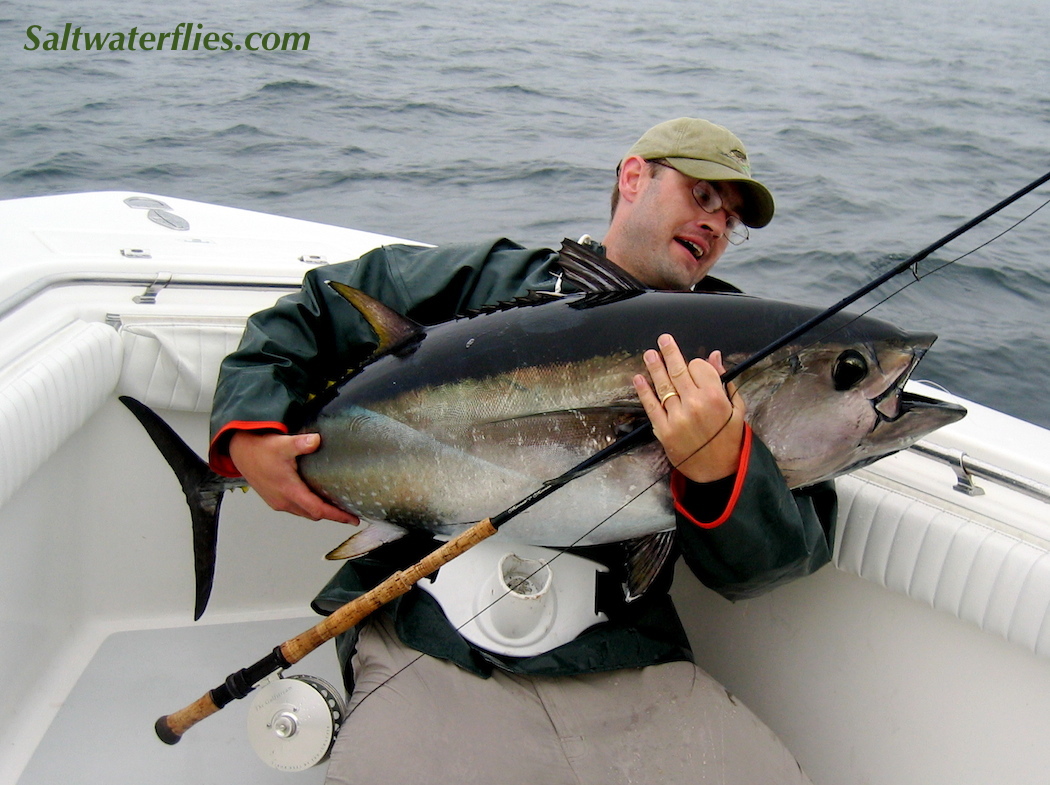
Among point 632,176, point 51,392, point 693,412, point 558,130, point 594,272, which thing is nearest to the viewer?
point 693,412

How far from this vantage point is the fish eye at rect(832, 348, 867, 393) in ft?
5.50

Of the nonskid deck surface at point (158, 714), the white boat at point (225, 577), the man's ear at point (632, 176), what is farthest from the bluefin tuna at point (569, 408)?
the nonskid deck surface at point (158, 714)

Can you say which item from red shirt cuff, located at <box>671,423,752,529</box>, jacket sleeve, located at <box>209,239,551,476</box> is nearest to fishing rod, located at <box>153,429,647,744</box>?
red shirt cuff, located at <box>671,423,752,529</box>

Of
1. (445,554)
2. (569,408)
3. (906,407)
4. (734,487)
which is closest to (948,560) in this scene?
(906,407)

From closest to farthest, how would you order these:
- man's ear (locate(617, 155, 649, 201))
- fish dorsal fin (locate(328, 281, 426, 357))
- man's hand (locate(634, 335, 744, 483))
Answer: man's hand (locate(634, 335, 744, 483)), fish dorsal fin (locate(328, 281, 426, 357)), man's ear (locate(617, 155, 649, 201))

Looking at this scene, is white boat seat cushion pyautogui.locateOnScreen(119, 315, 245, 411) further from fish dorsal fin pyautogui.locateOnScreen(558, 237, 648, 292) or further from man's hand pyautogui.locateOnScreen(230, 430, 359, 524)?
fish dorsal fin pyautogui.locateOnScreen(558, 237, 648, 292)

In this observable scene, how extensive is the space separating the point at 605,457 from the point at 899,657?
1051 millimetres

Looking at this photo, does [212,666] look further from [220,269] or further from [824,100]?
[824,100]

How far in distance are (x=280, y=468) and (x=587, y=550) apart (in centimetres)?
74

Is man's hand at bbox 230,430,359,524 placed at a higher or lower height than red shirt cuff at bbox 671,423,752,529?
lower

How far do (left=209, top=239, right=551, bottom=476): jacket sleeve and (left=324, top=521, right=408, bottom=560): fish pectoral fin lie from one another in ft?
1.28

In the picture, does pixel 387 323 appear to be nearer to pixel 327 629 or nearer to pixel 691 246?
pixel 327 629

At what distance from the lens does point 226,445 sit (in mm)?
2096

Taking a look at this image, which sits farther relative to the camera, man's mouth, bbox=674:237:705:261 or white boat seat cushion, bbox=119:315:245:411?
white boat seat cushion, bbox=119:315:245:411
